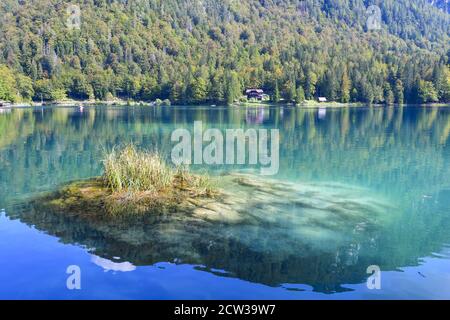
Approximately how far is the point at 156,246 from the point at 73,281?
2.97 meters

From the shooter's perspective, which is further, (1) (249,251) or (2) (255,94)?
(2) (255,94)

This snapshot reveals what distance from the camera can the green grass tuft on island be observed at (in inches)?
701

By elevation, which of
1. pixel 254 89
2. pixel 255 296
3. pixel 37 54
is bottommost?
pixel 255 296

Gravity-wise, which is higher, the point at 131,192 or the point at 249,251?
the point at 131,192

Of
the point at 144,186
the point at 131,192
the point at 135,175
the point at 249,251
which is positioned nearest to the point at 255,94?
the point at 135,175

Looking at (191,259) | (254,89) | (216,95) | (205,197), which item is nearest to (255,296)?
(191,259)

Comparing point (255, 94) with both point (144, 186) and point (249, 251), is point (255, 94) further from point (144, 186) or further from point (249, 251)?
point (249, 251)

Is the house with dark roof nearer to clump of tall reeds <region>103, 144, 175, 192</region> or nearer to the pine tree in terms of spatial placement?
the pine tree

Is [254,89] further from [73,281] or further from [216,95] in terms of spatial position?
[73,281]

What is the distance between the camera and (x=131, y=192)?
18734 millimetres

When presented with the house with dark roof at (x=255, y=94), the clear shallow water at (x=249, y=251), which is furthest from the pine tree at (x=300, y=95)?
the clear shallow water at (x=249, y=251)

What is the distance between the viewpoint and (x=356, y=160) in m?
31.9

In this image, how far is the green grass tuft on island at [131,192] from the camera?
17797mm

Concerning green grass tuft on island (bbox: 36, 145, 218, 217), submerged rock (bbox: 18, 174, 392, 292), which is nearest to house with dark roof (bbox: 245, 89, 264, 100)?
submerged rock (bbox: 18, 174, 392, 292)
